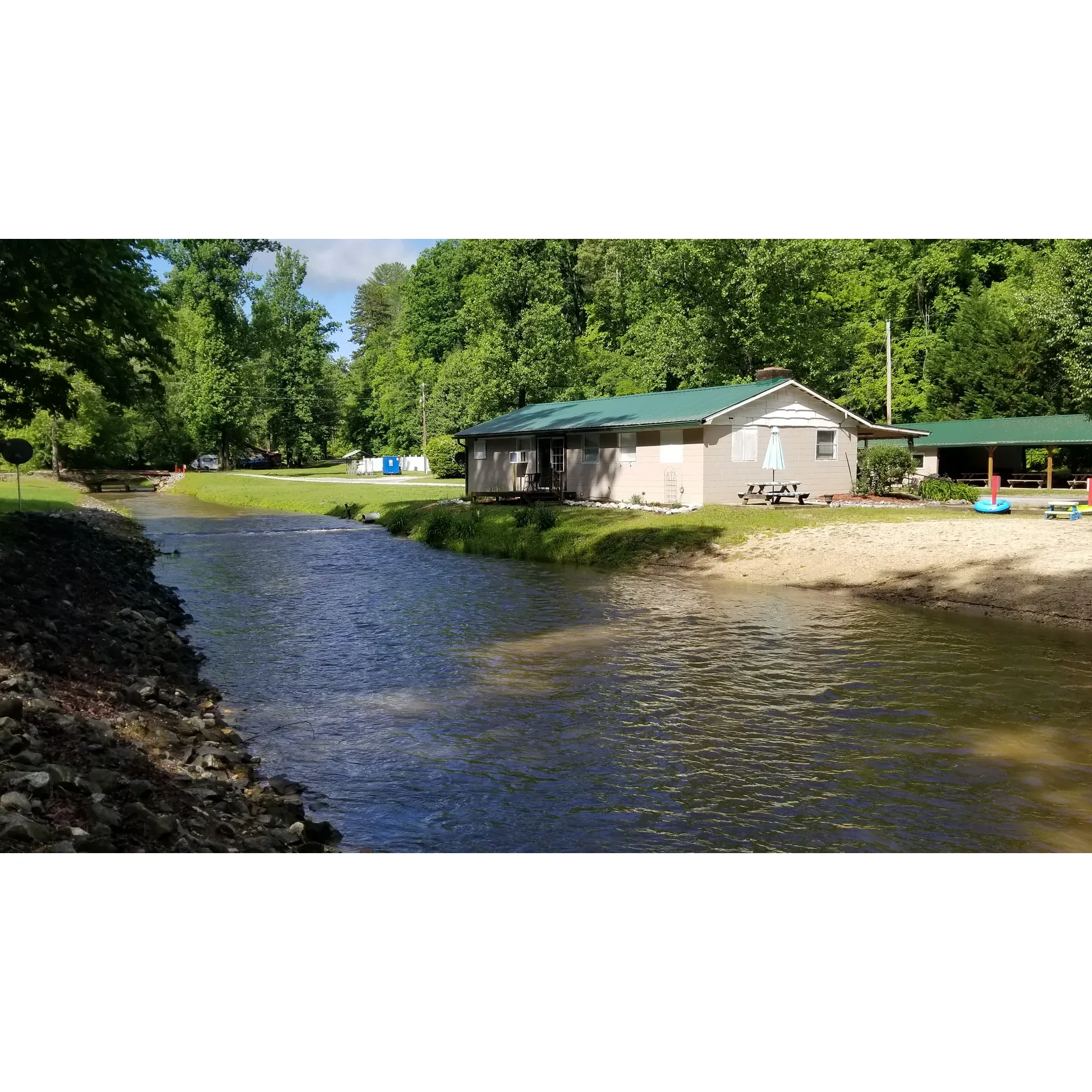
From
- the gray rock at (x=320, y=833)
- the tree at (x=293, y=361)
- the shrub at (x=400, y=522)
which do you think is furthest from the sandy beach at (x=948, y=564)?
the tree at (x=293, y=361)

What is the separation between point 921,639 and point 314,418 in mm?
77464

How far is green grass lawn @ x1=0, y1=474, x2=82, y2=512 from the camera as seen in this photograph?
29.8m

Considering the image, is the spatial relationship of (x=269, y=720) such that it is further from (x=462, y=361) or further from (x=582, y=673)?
(x=462, y=361)

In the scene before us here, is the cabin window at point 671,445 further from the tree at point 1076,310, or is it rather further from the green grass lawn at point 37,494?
the green grass lawn at point 37,494

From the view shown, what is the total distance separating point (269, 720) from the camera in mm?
11547

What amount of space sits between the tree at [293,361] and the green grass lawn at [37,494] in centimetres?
2637

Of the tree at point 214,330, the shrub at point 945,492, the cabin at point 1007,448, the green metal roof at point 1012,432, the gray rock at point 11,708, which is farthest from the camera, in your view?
the tree at point 214,330

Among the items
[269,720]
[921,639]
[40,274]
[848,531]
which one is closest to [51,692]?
[269,720]

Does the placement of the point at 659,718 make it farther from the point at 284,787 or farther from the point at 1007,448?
the point at 1007,448

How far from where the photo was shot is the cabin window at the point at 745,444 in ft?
109

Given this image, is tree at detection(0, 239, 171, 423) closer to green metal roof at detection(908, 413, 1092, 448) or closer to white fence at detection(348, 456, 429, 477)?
green metal roof at detection(908, 413, 1092, 448)

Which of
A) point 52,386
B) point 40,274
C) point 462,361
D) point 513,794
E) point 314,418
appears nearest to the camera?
point 513,794

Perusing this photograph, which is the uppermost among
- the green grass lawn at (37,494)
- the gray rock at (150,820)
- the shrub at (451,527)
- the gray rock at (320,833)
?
the green grass lawn at (37,494)

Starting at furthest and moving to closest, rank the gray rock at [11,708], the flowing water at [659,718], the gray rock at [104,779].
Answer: the flowing water at [659,718]
the gray rock at [11,708]
the gray rock at [104,779]
